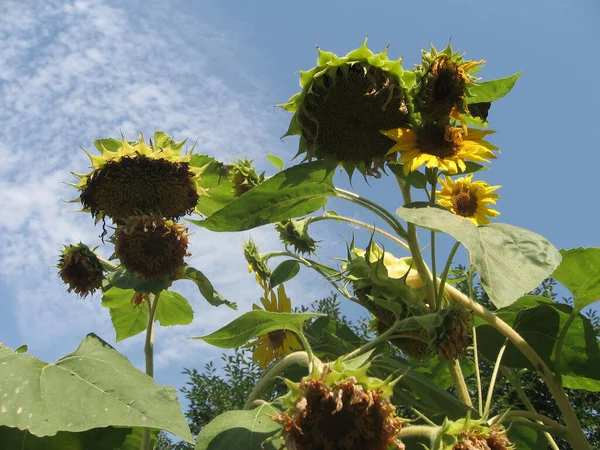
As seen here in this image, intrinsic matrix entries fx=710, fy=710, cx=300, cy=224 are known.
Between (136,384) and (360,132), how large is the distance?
0.79 metres

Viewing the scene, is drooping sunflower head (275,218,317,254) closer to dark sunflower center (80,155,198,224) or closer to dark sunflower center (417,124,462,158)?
dark sunflower center (80,155,198,224)

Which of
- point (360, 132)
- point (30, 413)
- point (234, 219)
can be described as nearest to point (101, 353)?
point (30, 413)

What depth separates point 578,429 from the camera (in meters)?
1.75

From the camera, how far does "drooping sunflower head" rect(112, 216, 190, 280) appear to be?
1.83 m

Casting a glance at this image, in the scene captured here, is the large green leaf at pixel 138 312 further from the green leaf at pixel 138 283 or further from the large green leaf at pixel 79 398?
the large green leaf at pixel 79 398

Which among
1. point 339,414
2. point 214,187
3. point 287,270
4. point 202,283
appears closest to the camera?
point 339,414

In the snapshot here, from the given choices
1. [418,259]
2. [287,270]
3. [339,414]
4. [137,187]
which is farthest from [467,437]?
[287,270]

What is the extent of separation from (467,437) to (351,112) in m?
0.81

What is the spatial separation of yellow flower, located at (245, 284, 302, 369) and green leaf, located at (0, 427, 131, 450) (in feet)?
3.31

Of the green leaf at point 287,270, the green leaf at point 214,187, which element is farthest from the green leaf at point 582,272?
the green leaf at point 214,187

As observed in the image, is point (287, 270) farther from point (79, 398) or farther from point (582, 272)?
point (79, 398)

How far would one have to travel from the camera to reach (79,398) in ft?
4.39

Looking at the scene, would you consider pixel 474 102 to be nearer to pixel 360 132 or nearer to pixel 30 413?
pixel 360 132

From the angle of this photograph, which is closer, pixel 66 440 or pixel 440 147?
pixel 66 440
